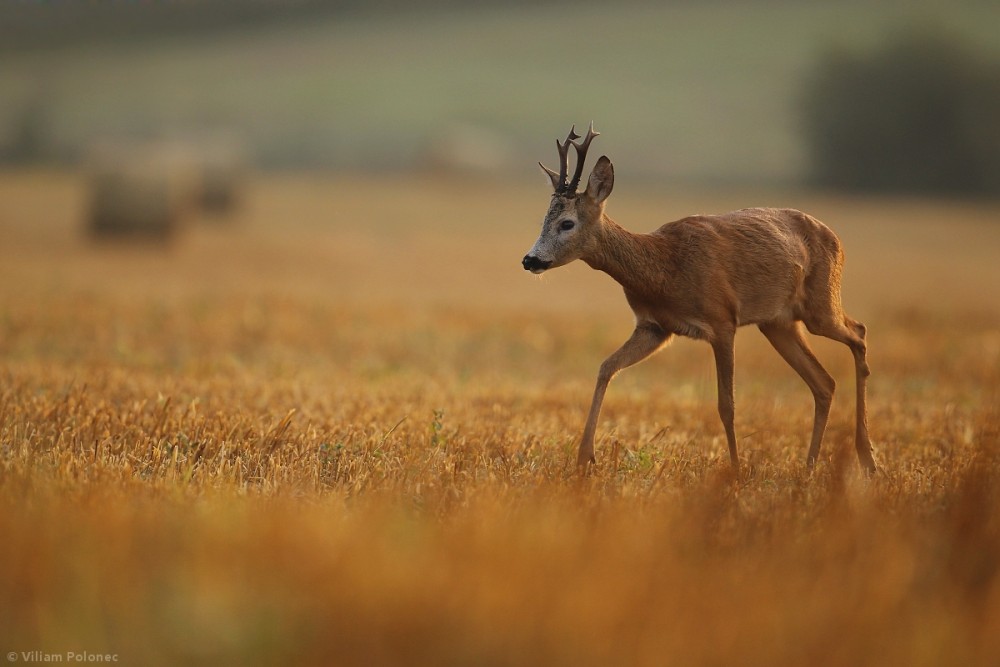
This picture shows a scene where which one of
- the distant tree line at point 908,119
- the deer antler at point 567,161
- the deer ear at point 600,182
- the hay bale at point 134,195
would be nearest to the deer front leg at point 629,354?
the deer ear at point 600,182

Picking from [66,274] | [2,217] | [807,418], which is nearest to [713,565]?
[807,418]

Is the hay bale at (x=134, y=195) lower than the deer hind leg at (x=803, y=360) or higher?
lower

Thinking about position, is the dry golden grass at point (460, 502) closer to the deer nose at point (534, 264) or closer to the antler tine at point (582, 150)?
the deer nose at point (534, 264)

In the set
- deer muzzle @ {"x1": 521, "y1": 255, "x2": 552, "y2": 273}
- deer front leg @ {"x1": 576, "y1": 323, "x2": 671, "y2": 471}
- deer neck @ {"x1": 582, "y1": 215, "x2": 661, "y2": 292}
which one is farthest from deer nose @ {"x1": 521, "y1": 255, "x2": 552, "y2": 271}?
deer front leg @ {"x1": 576, "y1": 323, "x2": 671, "y2": 471}

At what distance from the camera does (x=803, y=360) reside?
8.46m

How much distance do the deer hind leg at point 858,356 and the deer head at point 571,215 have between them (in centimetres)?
194

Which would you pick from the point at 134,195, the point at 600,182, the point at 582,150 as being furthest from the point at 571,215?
the point at 134,195

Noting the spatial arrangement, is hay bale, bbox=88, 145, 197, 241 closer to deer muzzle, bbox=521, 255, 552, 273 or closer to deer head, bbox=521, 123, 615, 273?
deer head, bbox=521, 123, 615, 273

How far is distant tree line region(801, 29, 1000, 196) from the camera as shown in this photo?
161ft

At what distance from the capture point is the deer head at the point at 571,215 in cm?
712

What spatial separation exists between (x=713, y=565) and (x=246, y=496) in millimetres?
2344

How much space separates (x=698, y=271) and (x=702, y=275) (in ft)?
0.12

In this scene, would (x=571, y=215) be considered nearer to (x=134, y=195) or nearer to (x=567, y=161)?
(x=567, y=161)

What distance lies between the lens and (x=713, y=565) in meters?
4.39
